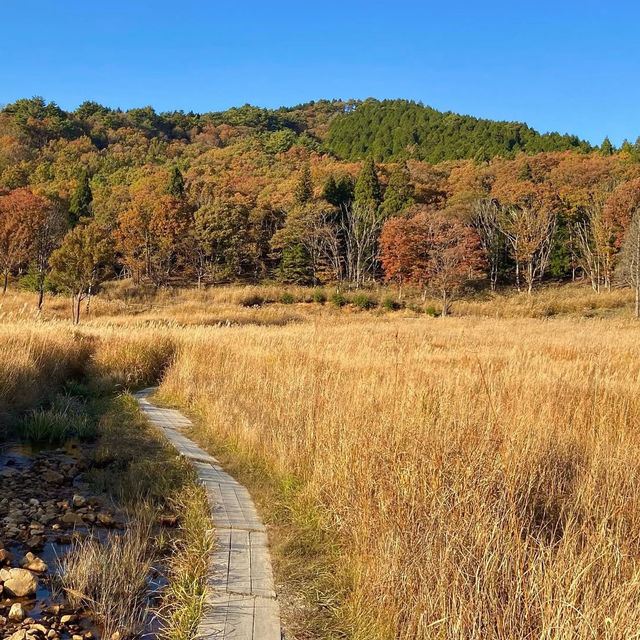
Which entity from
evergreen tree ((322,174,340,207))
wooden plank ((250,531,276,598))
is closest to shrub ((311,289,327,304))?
evergreen tree ((322,174,340,207))

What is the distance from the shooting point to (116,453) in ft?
18.0

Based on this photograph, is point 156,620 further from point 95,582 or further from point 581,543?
point 581,543

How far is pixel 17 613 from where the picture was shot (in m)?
2.66

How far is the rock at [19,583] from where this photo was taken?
2850mm

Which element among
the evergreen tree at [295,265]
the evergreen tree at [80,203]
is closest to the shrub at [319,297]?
the evergreen tree at [295,265]

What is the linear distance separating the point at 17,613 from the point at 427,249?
136 feet

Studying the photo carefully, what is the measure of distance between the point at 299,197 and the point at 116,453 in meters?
45.8

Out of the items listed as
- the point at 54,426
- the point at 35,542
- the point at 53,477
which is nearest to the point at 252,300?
the point at 54,426

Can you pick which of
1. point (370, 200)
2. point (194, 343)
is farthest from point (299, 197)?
point (194, 343)

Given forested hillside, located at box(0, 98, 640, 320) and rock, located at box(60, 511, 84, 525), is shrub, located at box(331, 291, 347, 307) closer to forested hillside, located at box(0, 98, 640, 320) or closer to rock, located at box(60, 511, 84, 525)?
forested hillside, located at box(0, 98, 640, 320)

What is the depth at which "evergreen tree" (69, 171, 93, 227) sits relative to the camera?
1961 inches

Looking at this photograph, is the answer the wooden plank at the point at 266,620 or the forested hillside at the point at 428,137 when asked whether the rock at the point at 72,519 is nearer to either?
the wooden plank at the point at 266,620

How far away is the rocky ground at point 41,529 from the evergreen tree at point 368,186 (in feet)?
158

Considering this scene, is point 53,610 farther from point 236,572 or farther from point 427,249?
point 427,249
